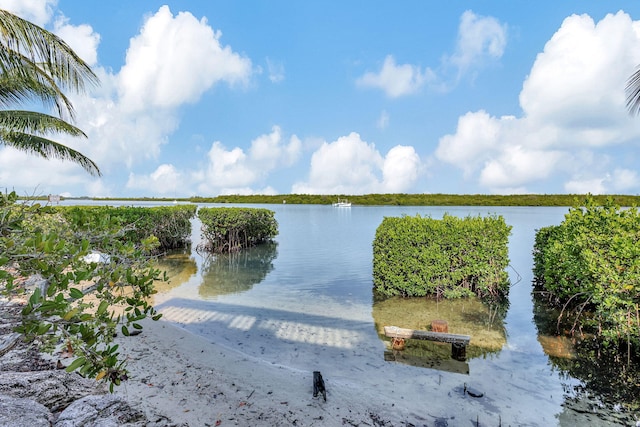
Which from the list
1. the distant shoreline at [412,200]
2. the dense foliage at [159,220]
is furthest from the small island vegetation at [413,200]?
the dense foliage at [159,220]

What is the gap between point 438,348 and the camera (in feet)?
19.7

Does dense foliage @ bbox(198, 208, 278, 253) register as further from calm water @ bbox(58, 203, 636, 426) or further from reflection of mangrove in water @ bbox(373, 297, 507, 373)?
reflection of mangrove in water @ bbox(373, 297, 507, 373)

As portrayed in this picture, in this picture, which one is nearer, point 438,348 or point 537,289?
point 438,348

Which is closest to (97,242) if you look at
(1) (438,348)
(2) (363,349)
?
(2) (363,349)

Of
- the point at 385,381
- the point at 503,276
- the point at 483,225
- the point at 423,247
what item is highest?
the point at 483,225

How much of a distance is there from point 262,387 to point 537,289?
9105 millimetres

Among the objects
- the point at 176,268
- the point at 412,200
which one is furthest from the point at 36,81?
the point at 412,200

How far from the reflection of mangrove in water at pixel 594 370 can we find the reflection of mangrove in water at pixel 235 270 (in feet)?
26.2

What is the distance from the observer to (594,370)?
514 centimetres

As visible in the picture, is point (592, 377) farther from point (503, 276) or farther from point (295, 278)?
point (295, 278)

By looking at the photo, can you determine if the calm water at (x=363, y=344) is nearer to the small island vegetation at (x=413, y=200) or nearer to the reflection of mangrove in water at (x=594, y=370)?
the reflection of mangrove in water at (x=594, y=370)

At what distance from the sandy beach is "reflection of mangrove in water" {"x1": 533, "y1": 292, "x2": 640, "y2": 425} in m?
2.34

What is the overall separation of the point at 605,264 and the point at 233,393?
612 centimetres

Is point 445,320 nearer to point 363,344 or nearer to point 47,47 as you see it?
point 363,344
